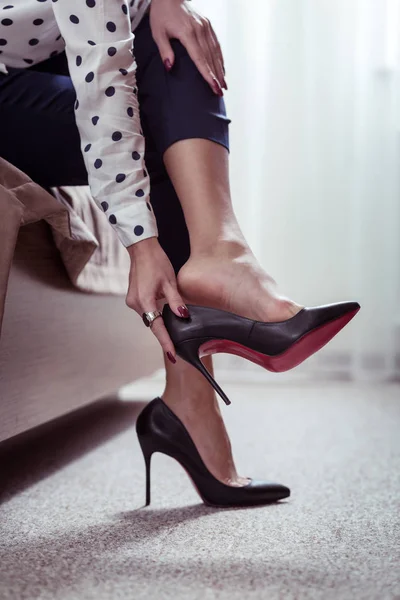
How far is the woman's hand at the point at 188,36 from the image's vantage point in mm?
796

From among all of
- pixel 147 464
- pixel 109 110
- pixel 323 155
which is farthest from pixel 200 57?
pixel 323 155

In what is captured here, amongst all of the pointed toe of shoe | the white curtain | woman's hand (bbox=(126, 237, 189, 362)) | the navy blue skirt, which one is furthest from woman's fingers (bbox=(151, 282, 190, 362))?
the white curtain

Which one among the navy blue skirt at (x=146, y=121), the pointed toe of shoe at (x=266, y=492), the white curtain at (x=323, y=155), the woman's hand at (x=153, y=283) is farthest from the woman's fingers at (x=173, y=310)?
the white curtain at (x=323, y=155)

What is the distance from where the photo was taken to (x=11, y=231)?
0.70 meters

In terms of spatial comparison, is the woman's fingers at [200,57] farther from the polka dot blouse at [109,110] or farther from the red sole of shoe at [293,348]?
the red sole of shoe at [293,348]

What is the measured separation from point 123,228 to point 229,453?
33 centimetres

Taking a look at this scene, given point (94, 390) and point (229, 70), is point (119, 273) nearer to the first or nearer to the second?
point (94, 390)

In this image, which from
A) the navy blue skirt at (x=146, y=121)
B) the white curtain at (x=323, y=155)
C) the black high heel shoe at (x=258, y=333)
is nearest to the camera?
the black high heel shoe at (x=258, y=333)

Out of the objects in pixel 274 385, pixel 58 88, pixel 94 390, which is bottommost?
pixel 274 385

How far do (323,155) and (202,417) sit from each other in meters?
1.59

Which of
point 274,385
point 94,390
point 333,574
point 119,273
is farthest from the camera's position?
point 274,385

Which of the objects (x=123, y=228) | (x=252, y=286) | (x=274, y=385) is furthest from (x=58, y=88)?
(x=274, y=385)

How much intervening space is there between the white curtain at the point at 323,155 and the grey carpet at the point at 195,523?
86 cm

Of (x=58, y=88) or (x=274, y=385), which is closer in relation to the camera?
(x=58, y=88)
